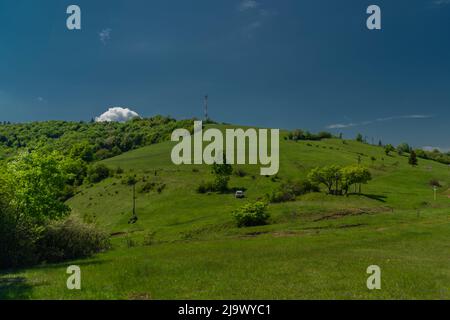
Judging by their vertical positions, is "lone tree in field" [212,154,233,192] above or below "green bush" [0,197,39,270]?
above

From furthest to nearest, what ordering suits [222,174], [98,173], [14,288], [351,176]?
[98,173]
[222,174]
[351,176]
[14,288]

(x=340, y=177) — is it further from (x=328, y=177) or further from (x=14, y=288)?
(x=14, y=288)

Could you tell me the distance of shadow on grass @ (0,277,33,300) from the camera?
19353mm

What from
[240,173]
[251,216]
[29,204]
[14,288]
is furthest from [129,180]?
[14,288]

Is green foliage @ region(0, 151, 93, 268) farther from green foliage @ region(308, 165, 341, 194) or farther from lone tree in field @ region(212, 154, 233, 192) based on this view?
green foliage @ region(308, 165, 341, 194)

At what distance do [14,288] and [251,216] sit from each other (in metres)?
59.8

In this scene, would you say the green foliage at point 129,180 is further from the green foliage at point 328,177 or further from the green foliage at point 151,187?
the green foliage at point 328,177

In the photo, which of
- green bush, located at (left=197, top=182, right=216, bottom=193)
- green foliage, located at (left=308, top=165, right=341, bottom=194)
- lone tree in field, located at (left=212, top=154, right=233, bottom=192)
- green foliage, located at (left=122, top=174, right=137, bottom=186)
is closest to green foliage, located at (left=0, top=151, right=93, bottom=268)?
green bush, located at (left=197, top=182, right=216, bottom=193)

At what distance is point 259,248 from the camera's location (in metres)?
44.0

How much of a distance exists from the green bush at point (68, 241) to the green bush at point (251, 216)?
36.7 metres

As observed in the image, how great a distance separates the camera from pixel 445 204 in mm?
96125

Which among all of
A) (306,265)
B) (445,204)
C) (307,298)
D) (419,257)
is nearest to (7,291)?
(307,298)

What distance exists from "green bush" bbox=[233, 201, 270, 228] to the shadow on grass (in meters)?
56.8
